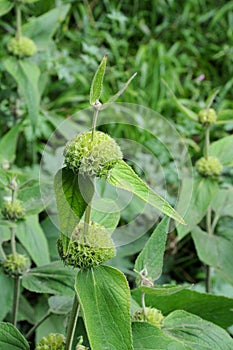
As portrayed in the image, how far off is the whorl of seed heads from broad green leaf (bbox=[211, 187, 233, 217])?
69 cm

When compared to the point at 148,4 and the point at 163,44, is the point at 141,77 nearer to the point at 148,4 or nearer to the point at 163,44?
the point at 163,44

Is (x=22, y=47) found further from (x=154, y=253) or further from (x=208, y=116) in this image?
(x=154, y=253)

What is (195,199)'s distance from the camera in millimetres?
1276

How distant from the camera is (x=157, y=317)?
0.87m

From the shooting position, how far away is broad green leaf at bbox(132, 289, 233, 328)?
99 centimetres

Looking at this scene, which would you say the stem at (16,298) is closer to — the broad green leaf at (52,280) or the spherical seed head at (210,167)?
the broad green leaf at (52,280)

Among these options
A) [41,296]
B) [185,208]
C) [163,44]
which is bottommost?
[41,296]

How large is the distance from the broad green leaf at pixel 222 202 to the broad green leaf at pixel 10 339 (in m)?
0.66

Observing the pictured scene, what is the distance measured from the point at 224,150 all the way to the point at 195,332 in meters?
0.56

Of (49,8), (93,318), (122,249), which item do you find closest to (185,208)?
(122,249)

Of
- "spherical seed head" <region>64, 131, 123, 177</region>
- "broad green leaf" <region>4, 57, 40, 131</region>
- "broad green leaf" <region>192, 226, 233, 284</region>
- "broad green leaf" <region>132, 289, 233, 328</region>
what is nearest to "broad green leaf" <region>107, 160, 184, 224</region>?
"spherical seed head" <region>64, 131, 123, 177</region>

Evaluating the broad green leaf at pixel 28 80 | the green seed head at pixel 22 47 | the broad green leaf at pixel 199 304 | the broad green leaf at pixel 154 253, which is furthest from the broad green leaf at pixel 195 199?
the green seed head at pixel 22 47

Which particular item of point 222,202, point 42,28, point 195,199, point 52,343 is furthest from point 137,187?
point 42,28

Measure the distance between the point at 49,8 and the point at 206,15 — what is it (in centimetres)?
147
